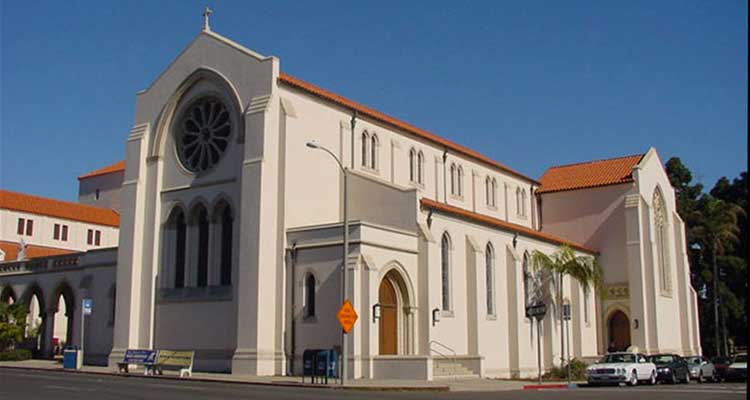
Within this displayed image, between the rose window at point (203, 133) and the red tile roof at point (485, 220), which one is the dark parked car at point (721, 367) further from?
the rose window at point (203, 133)

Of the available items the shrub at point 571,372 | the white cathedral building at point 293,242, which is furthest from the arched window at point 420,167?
the shrub at point 571,372

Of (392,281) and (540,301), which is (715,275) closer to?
(540,301)

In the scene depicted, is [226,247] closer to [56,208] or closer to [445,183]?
[445,183]

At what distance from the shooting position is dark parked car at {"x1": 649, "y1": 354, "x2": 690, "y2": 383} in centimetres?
3519

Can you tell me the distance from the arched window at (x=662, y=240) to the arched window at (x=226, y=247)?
31.3 m

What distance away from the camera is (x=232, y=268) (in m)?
36.0

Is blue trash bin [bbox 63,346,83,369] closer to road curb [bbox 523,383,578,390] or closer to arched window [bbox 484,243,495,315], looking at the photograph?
arched window [bbox 484,243,495,315]

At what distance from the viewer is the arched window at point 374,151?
41.7 meters

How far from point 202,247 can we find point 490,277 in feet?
49.4

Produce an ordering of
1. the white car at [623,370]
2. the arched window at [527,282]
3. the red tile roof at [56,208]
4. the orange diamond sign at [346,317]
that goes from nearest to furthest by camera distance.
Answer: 1. the orange diamond sign at [346,317]
2. the white car at [623,370]
3. the arched window at [527,282]
4. the red tile roof at [56,208]

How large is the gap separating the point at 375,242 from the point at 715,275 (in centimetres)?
3916

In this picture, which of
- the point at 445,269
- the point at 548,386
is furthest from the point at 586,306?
the point at 548,386

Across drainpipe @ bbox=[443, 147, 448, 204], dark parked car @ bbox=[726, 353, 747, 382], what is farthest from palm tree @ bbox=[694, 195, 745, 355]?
drainpipe @ bbox=[443, 147, 448, 204]

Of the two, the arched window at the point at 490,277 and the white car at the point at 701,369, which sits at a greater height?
the arched window at the point at 490,277
